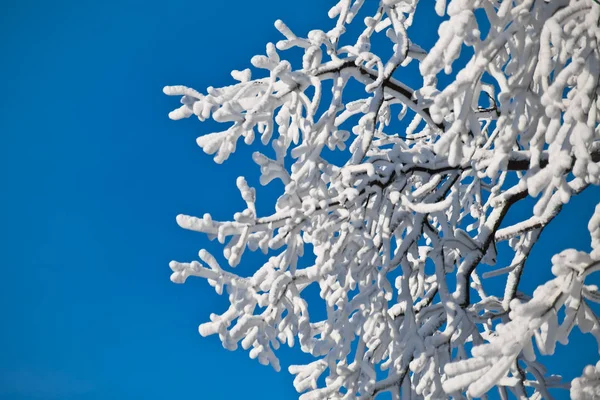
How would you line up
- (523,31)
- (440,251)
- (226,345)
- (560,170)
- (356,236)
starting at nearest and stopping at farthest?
(560,170), (523,31), (226,345), (356,236), (440,251)

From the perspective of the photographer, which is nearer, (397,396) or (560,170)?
(560,170)

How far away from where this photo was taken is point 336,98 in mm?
3701

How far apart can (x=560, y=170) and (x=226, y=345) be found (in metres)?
2.08

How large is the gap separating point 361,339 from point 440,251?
0.80 meters

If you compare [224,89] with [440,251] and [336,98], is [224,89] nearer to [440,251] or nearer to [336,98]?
[336,98]

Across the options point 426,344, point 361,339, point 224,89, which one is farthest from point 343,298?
point 224,89

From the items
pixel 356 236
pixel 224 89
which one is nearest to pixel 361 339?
pixel 356 236

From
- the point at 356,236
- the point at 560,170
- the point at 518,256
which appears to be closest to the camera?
the point at 560,170

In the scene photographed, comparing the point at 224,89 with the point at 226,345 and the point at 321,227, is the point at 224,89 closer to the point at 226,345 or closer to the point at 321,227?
the point at 321,227

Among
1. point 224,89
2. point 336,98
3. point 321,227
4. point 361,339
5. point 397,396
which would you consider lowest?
point 397,396

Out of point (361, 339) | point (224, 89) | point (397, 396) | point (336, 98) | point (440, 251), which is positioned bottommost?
point (397, 396)

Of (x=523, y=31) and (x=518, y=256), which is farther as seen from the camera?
(x=518, y=256)

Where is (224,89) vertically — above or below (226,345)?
above

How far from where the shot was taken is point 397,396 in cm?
377
